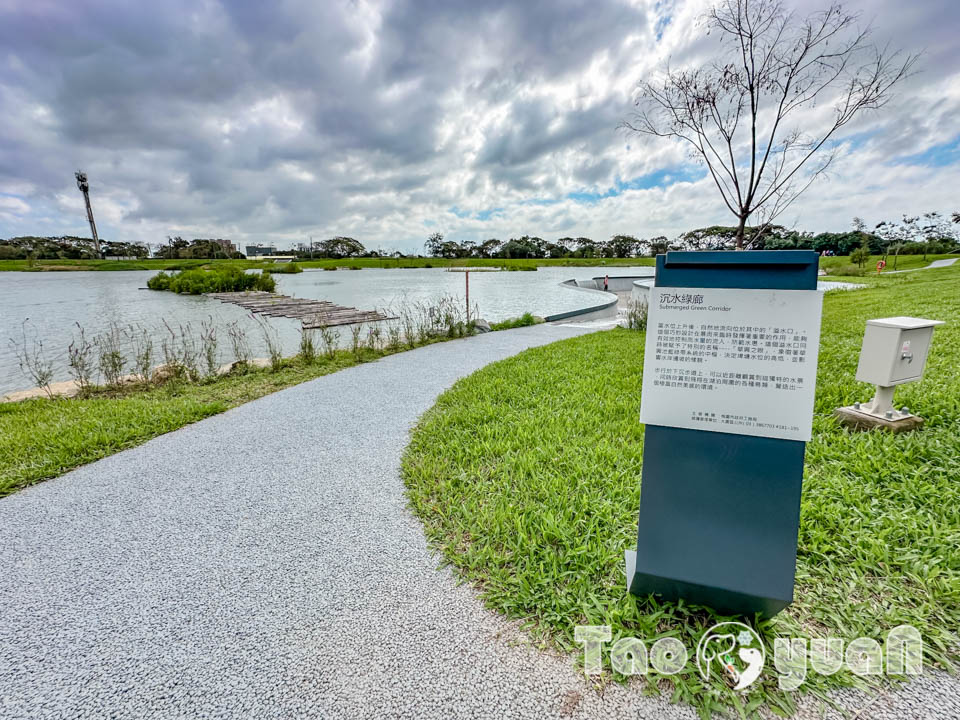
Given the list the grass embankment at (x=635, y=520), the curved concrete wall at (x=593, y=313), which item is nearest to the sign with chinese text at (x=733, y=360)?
the grass embankment at (x=635, y=520)

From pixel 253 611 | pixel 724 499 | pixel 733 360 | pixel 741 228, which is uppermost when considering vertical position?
pixel 741 228

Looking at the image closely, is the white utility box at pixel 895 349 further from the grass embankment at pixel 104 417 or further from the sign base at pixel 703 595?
the grass embankment at pixel 104 417

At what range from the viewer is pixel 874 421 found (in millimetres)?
2844

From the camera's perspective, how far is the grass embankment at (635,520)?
1.51 meters

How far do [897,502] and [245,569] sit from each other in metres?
3.20

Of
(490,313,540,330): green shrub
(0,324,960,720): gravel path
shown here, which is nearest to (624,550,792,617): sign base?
(0,324,960,720): gravel path

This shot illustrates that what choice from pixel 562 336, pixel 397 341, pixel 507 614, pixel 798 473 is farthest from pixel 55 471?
pixel 562 336

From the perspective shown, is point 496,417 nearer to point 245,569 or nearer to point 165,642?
point 245,569

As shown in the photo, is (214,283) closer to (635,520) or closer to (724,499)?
(635,520)

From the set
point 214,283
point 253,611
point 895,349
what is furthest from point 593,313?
point 214,283

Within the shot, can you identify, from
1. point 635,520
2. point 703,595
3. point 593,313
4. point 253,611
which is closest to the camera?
point 703,595

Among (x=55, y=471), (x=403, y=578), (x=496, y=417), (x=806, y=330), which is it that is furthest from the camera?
(x=496, y=417)

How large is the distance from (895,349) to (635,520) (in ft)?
6.63

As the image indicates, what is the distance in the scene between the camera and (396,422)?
3650 mm
